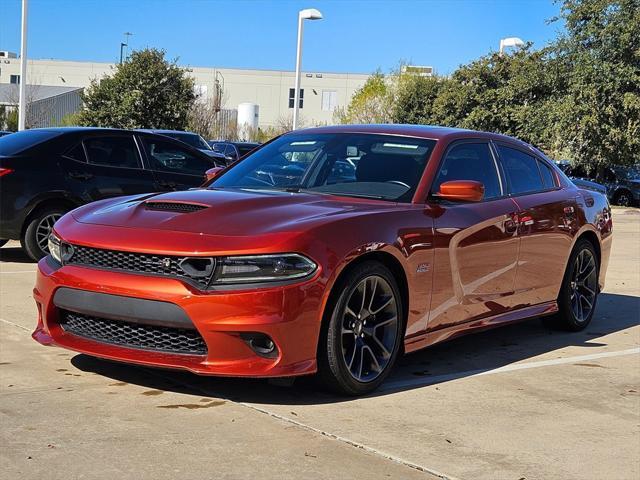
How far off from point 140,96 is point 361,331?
26.9 m

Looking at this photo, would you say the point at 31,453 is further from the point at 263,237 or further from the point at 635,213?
the point at 635,213

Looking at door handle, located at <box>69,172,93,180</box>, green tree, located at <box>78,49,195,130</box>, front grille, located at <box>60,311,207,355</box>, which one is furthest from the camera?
green tree, located at <box>78,49,195,130</box>

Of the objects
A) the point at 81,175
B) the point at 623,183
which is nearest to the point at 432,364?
the point at 81,175

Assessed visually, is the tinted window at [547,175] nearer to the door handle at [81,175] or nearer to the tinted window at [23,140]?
the door handle at [81,175]

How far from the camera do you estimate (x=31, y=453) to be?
136 inches

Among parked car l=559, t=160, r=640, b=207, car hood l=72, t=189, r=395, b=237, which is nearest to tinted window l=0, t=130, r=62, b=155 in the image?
car hood l=72, t=189, r=395, b=237

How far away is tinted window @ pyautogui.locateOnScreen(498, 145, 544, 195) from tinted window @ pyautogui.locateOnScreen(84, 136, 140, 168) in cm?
511

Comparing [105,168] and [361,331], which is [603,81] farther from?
[361,331]

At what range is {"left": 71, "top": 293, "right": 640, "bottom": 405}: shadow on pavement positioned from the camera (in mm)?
4543

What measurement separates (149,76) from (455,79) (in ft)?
43.9

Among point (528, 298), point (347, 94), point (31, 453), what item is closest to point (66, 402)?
point (31, 453)

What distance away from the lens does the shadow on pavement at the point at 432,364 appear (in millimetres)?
4543

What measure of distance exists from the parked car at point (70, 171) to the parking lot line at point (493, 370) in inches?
213

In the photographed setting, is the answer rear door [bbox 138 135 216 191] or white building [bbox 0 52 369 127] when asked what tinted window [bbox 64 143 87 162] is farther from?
white building [bbox 0 52 369 127]
